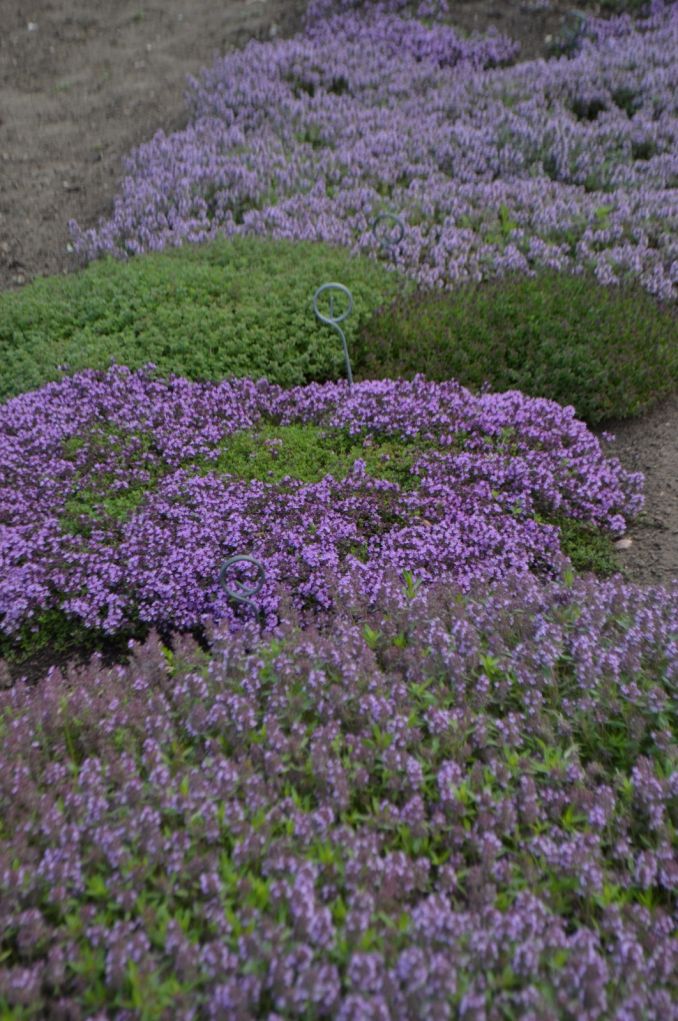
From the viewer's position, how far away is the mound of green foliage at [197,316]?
4852mm

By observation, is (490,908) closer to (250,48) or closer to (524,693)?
(524,693)

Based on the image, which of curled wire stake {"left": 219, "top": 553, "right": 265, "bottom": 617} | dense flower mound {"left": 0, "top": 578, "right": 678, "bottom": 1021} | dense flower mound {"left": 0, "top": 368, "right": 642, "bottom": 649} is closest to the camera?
dense flower mound {"left": 0, "top": 578, "right": 678, "bottom": 1021}

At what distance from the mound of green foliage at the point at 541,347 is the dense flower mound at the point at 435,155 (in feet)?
1.88

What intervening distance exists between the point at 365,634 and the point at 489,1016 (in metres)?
1.26

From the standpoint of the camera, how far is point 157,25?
1051 centimetres

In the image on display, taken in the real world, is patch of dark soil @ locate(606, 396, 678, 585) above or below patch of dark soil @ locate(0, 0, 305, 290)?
below

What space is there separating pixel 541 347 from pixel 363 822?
3.42 metres

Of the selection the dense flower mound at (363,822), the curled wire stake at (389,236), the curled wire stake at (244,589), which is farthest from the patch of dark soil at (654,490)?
the curled wire stake at (389,236)

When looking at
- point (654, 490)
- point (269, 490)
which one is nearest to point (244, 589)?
point (269, 490)

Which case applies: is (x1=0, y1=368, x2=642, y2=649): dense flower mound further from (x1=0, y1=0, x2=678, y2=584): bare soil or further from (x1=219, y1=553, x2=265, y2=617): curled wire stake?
(x1=0, y1=0, x2=678, y2=584): bare soil

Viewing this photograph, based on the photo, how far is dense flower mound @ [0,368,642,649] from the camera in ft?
11.8

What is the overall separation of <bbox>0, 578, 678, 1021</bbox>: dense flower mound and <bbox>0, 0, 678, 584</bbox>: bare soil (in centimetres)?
292

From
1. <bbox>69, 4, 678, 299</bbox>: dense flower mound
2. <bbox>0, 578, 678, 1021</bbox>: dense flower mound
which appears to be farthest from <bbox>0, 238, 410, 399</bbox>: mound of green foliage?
<bbox>0, 578, 678, 1021</bbox>: dense flower mound

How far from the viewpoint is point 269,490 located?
12.8 ft
